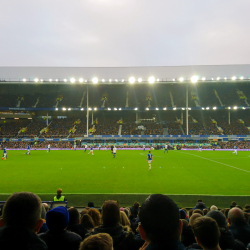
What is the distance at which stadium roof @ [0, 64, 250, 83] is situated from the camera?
62.6m

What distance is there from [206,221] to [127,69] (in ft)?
212

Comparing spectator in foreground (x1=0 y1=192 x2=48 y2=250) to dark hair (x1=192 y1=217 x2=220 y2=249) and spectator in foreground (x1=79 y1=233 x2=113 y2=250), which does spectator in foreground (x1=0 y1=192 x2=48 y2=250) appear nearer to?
spectator in foreground (x1=79 y1=233 x2=113 y2=250)

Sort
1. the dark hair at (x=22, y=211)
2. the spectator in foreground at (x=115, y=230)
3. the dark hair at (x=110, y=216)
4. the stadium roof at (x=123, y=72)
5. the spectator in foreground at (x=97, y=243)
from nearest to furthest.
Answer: the spectator in foreground at (x=97, y=243)
the dark hair at (x=22, y=211)
the spectator in foreground at (x=115, y=230)
the dark hair at (x=110, y=216)
the stadium roof at (x=123, y=72)

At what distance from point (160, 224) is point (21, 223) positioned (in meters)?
1.35

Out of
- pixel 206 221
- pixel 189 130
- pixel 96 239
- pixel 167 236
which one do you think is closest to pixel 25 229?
pixel 96 239

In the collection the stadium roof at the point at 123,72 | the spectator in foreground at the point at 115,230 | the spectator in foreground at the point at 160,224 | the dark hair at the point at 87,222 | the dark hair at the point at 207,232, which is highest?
the stadium roof at the point at 123,72

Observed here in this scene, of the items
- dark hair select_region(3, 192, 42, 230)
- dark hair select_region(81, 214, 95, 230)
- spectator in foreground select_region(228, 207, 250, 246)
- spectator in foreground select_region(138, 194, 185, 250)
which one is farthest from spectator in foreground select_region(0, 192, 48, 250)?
spectator in foreground select_region(228, 207, 250, 246)

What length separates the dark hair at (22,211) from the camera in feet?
6.07

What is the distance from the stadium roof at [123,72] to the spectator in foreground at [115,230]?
203 ft

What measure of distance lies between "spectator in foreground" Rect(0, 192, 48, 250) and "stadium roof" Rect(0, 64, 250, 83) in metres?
62.8

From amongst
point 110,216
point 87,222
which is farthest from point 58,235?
point 87,222

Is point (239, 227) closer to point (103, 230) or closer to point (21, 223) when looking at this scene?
point (103, 230)

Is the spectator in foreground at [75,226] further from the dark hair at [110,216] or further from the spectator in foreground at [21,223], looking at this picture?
the spectator in foreground at [21,223]

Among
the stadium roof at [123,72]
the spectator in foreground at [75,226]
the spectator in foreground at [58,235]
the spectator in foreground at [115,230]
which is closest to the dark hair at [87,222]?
the spectator in foreground at [75,226]
